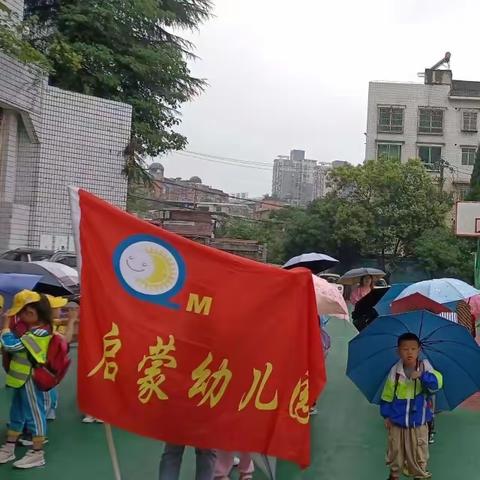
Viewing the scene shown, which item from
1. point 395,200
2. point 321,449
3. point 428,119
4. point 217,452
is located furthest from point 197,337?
point 428,119

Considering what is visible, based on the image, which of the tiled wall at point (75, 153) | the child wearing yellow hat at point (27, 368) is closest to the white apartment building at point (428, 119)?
the tiled wall at point (75, 153)

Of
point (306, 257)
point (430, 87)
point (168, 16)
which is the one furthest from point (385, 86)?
point (306, 257)

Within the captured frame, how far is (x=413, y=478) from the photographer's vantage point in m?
4.68

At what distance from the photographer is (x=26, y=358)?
15.6 feet

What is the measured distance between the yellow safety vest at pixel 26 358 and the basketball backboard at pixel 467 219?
1376 centimetres

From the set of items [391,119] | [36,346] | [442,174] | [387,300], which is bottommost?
[36,346]

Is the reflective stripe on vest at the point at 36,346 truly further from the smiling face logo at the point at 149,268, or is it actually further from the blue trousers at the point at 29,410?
the smiling face logo at the point at 149,268

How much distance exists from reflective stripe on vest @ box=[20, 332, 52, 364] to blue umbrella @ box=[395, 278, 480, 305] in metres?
3.07

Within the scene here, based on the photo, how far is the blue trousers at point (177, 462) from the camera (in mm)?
3531

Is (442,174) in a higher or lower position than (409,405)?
higher

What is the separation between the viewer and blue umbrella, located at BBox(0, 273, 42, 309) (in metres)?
4.98

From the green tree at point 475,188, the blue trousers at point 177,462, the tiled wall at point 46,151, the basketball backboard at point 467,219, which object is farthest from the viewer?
the green tree at point 475,188

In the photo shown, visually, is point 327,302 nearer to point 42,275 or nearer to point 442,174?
point 42,275

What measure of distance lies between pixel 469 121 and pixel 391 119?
437 centimetres
